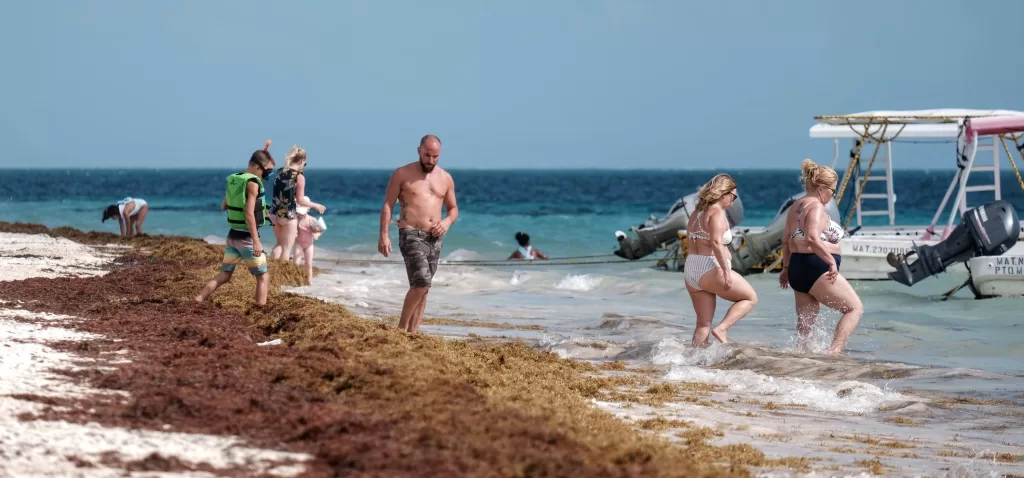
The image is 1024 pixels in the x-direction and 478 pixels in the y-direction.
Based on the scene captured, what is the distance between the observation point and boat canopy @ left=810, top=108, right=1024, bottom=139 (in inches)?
728

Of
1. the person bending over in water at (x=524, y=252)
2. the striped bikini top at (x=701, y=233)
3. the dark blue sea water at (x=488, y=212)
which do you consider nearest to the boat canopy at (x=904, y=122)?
the dark blue sea water at (x=488, y=212)

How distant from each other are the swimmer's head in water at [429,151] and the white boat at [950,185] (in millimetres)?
9905

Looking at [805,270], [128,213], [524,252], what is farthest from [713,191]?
[128,213]

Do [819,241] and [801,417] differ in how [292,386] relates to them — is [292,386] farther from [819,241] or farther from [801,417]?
[819,241]

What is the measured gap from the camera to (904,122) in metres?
19.2

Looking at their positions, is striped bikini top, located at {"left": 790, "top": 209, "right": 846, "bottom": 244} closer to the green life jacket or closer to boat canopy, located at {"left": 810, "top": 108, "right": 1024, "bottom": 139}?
the green life jacket

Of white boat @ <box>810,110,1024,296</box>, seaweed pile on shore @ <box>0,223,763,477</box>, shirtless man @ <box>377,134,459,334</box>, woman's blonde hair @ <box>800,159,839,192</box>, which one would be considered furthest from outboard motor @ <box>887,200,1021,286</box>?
shirtless man @ <box>377,134,459,334</box>

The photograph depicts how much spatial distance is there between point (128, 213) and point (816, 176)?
651 inches

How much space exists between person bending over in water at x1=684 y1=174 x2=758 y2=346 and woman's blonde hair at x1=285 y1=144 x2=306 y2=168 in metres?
5.11

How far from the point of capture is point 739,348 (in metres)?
9.54

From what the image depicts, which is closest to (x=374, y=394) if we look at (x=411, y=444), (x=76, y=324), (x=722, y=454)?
(x=411, y=444)

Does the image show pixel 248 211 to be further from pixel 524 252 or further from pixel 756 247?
pixel 524 252

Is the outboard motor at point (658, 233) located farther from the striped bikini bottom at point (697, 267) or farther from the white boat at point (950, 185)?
the striped bikini bottom at point (697, 267)

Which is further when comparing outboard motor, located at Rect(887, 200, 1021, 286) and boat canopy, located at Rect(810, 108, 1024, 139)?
boat canopy, located at Rect(810, 108, 1024, 139)
